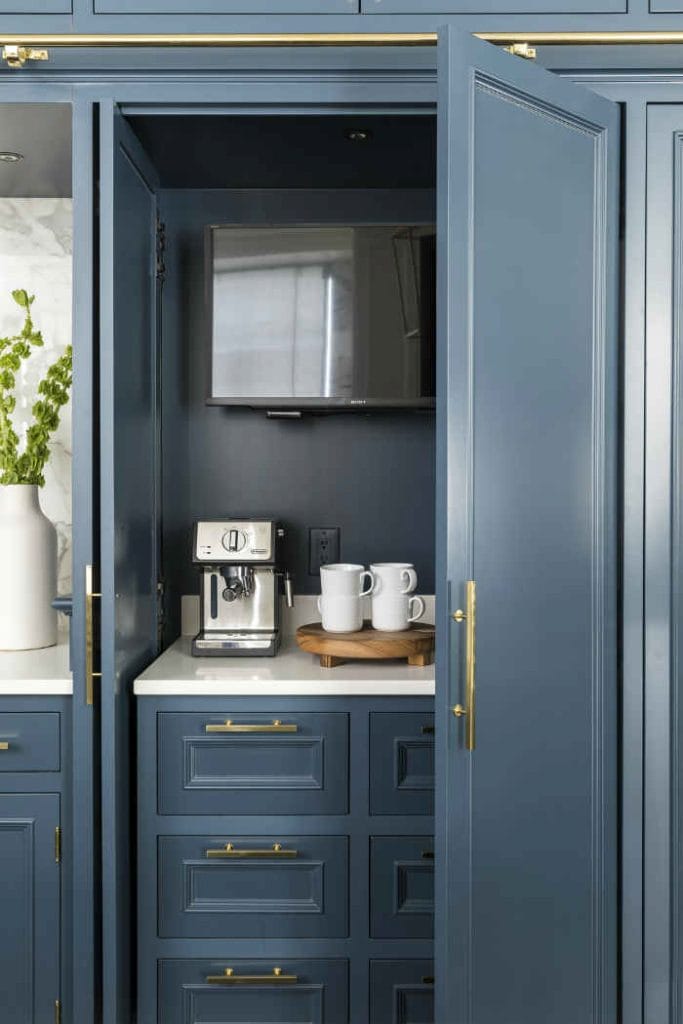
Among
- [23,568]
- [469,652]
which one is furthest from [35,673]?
[469,652]

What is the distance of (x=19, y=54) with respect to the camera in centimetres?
178

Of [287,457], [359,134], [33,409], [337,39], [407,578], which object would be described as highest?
[337,39]

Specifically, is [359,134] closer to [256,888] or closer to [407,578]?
[407,578]

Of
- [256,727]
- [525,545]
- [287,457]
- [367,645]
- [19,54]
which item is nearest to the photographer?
[525,545]

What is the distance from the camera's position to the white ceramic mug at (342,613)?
6.91 ft

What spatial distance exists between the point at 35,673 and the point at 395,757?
0.80 m

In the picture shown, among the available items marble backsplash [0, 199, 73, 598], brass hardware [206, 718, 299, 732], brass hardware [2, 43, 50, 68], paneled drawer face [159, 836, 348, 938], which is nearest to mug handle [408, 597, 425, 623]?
brass hardware [206, 718, 299, 732]

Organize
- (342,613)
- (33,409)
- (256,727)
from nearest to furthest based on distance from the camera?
(256,727)
(342,613)
(33,409)

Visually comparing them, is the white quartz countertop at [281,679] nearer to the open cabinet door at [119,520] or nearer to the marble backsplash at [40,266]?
the open cabinet door at [119,520]

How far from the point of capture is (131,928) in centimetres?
196

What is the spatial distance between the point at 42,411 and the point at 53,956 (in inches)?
50.0

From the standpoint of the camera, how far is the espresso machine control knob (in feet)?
7.13

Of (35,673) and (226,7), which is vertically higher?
(226,7)

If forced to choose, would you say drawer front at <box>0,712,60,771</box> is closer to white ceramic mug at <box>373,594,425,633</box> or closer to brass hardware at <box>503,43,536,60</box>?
white ceramic mug at <box>373,594,425,633</box>
